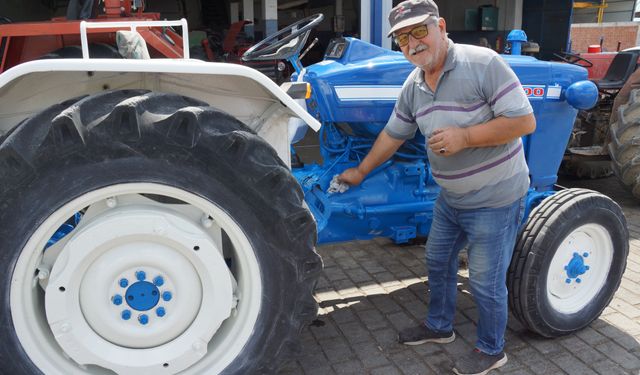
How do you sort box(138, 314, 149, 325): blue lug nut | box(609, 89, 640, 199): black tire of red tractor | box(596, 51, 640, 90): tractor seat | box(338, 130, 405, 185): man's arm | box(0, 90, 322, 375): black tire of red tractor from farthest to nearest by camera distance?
box(596, 51, 640, 90): tractor seat, box(609, 89, 640, 199): black tire of red tractor, box(338, 130, 405, 185): man's arm, box(138, 314, 149, 325): blue lug nut, box(0, 90, 322, 375): black tire of red tractor

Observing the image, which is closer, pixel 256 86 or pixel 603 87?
pixel 256 86

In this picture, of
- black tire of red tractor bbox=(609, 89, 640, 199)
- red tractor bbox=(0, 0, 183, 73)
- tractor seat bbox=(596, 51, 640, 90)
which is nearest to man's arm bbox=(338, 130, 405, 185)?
black tire of red tractor bbox=(609, 89, 640, 199)

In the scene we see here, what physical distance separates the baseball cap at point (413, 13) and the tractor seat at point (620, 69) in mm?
4234

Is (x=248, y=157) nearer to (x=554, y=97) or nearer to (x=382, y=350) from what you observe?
(x=382, y=350)

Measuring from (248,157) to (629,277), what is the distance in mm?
2794

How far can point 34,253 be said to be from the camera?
1.66 m

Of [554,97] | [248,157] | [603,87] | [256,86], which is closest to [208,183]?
[248,157]

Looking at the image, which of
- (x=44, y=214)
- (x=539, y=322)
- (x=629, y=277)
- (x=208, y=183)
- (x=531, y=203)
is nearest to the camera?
(x=44, y=214)

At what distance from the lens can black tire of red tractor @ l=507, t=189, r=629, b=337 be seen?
2.51 meters

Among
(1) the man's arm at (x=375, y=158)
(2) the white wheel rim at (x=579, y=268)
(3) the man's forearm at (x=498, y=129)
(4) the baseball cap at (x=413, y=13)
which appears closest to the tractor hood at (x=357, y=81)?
(1) the man's arm at (x=375, y=158)

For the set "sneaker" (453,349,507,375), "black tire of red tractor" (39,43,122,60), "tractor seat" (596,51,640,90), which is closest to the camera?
"sneaker" (453,349,507,375)

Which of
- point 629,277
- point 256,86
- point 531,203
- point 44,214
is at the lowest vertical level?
point 629,277

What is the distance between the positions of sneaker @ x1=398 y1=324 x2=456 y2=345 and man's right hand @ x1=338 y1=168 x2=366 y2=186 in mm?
764

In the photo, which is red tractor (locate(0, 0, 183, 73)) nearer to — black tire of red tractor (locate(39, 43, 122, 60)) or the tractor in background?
black tire of red tractor (locate(39, 43, 122, 60))
